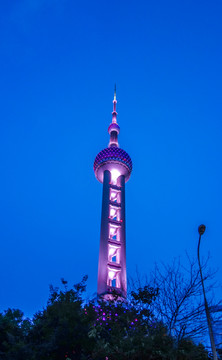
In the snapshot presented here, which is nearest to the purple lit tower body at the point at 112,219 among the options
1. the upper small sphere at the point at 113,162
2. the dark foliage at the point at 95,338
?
the upper small sphere at the point at 113,162

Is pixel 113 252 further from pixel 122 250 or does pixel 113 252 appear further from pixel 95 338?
pixel 95 338

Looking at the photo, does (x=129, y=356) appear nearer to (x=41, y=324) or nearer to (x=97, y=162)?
(x=41, y=324)

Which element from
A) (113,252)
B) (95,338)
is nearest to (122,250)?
(113,252)

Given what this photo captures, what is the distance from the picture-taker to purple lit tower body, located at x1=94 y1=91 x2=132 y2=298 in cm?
5109

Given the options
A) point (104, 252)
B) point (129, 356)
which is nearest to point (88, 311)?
point (129, 356)

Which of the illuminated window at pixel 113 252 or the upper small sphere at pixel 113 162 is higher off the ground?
the upper small sphere at pixel 113 162

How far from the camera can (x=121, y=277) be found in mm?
51875

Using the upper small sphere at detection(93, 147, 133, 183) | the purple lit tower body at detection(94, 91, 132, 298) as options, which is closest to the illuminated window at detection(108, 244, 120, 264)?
the purple lit tower body at detection(94, 91, 132, 298)

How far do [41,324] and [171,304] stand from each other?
9293 mm

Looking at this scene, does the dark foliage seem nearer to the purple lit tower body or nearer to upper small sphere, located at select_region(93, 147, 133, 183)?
the purple lit tower body

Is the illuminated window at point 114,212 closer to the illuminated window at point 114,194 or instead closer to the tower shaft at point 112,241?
the tower shaft at point 112,241

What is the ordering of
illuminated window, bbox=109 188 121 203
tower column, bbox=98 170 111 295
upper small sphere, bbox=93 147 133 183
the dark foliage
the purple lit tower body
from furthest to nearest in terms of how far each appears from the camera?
upper small sphere, bbox=93 147 133 183 < illuminated window, bbox=109 188 121 203 < the purple lit tower body < tower column, bbox=98 170 111 295 < the dark foliage

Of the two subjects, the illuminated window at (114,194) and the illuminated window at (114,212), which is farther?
the illuminated window at (114,194)

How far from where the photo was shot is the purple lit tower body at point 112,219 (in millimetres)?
51094
